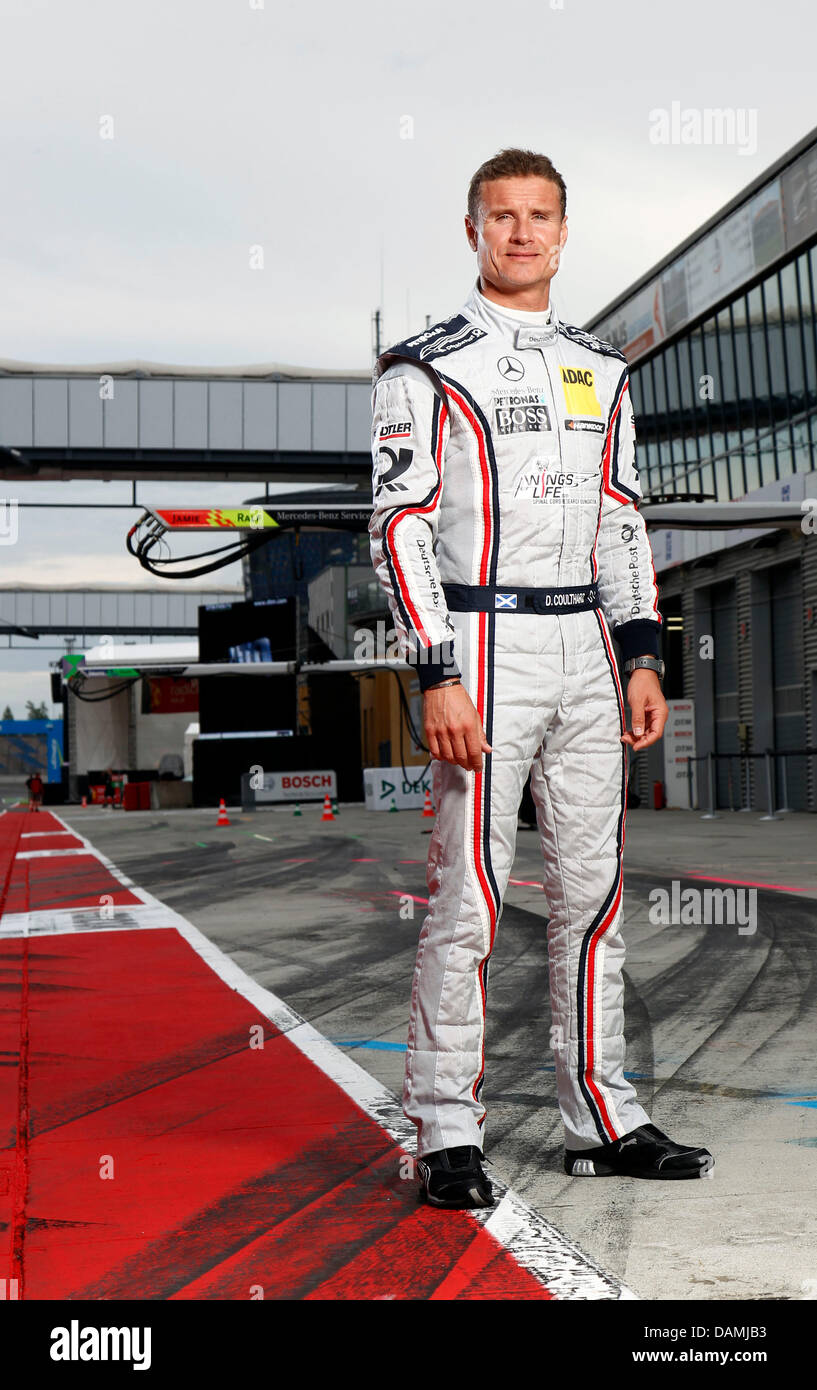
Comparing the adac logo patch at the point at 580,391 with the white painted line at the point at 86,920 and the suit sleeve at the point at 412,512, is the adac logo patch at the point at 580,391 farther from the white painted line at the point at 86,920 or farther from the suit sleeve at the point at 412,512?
the white painted line at the point at 86,920

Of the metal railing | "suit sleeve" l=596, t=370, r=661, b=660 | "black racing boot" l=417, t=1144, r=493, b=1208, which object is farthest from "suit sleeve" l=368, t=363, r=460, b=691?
the metal railing

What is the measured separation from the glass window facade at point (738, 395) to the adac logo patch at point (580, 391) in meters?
20.0

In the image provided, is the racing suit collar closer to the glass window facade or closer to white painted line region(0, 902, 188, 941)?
white painted line region(0, 902, 188, 941)

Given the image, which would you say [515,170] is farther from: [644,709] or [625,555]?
[644,709]

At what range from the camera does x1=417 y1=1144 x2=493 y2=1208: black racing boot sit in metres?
2.96

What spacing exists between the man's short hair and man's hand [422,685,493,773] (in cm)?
118

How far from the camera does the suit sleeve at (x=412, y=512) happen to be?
305cm

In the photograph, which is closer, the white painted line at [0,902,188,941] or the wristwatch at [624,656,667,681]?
the wristwatch at [624,656,667,681]

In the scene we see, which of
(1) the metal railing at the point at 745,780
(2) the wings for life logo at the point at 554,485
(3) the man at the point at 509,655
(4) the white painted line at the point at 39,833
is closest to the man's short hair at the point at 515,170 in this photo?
(3) the man at the point at 509,655

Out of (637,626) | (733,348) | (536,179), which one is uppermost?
(733,348)

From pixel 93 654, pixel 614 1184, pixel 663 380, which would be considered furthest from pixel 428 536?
pixel 93 654

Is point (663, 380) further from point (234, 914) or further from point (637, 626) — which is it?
point (637, 626)
